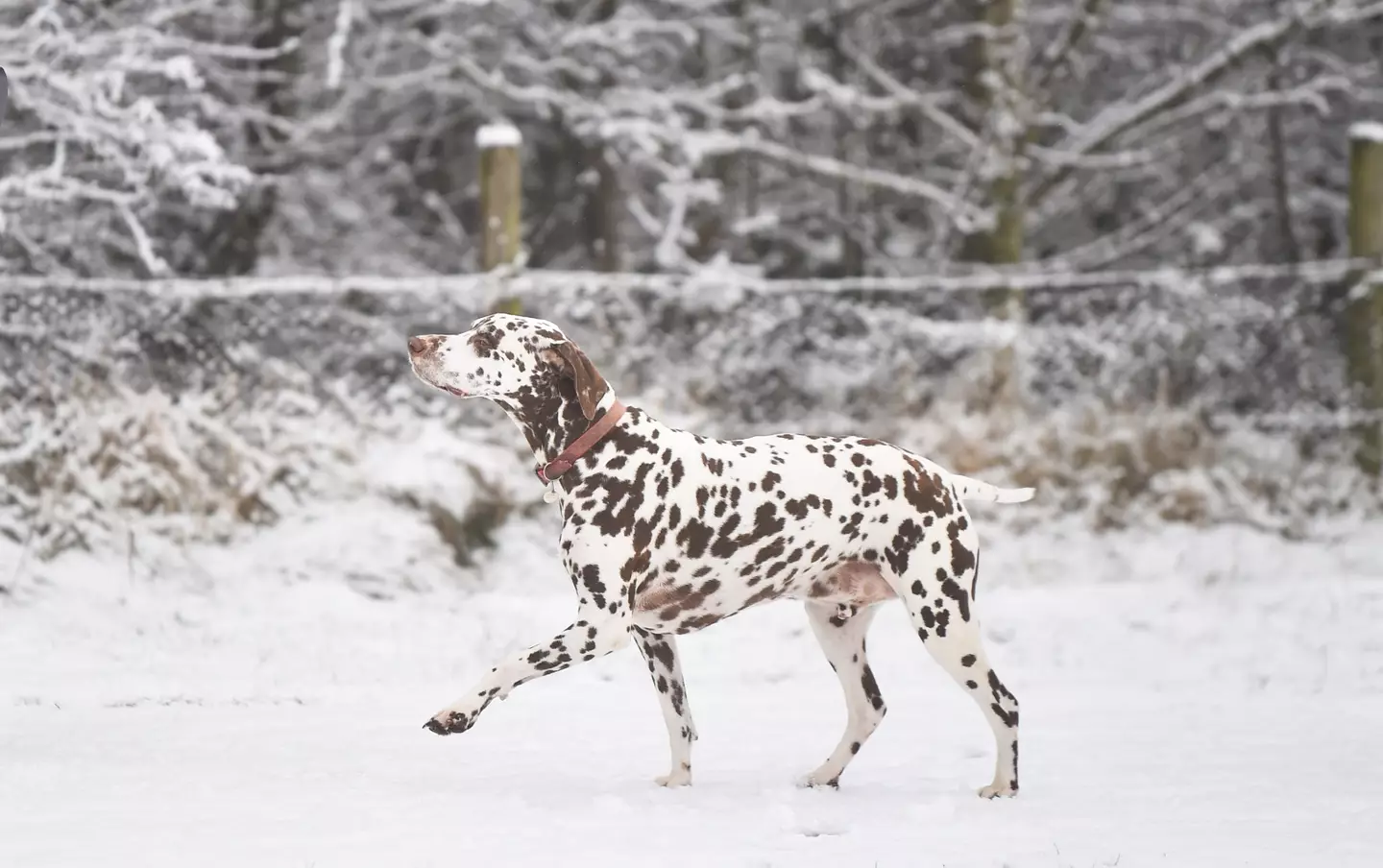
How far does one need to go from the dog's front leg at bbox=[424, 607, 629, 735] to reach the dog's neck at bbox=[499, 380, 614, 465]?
0.54 meters

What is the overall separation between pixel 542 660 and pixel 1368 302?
295 inches

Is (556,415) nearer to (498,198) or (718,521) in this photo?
(718,521)

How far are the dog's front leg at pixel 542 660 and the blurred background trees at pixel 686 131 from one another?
580cm

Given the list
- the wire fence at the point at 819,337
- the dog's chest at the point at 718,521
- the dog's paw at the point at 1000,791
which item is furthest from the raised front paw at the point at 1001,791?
the wire fence at the point at 819,337

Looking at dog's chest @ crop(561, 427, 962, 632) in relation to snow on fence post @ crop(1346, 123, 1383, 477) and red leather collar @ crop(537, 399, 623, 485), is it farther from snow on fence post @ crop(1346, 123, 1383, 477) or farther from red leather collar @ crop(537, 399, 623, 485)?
snow on fence post @ crop(1346, 123, 1383, 477)

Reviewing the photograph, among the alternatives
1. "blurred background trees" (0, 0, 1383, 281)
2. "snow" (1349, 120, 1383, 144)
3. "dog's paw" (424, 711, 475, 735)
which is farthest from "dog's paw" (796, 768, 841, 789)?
"snow" (1349, 120, 1383, 144)

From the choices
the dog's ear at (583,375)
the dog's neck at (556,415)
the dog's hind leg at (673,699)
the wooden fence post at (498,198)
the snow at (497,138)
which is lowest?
the dog's hind leg at (673,699)

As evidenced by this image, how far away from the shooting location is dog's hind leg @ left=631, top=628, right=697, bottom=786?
17.0 feet

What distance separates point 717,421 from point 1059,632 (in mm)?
3087

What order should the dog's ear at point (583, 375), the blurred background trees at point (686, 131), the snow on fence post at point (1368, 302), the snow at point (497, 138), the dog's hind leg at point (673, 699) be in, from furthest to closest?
the blurred background trees at point (686, 131), the snow on fence post at point (1368, 302), the snow at point (497, 138), the dog's hind leg at point (673, 699), the dog's ear at point (583, 375)

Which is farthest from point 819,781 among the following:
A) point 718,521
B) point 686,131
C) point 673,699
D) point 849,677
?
point 686,131

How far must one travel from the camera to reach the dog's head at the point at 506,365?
499 centimetres

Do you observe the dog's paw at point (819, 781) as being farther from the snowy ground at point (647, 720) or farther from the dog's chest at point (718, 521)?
the dog's chest at point (718, 521)

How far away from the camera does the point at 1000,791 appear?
5.13 metres
